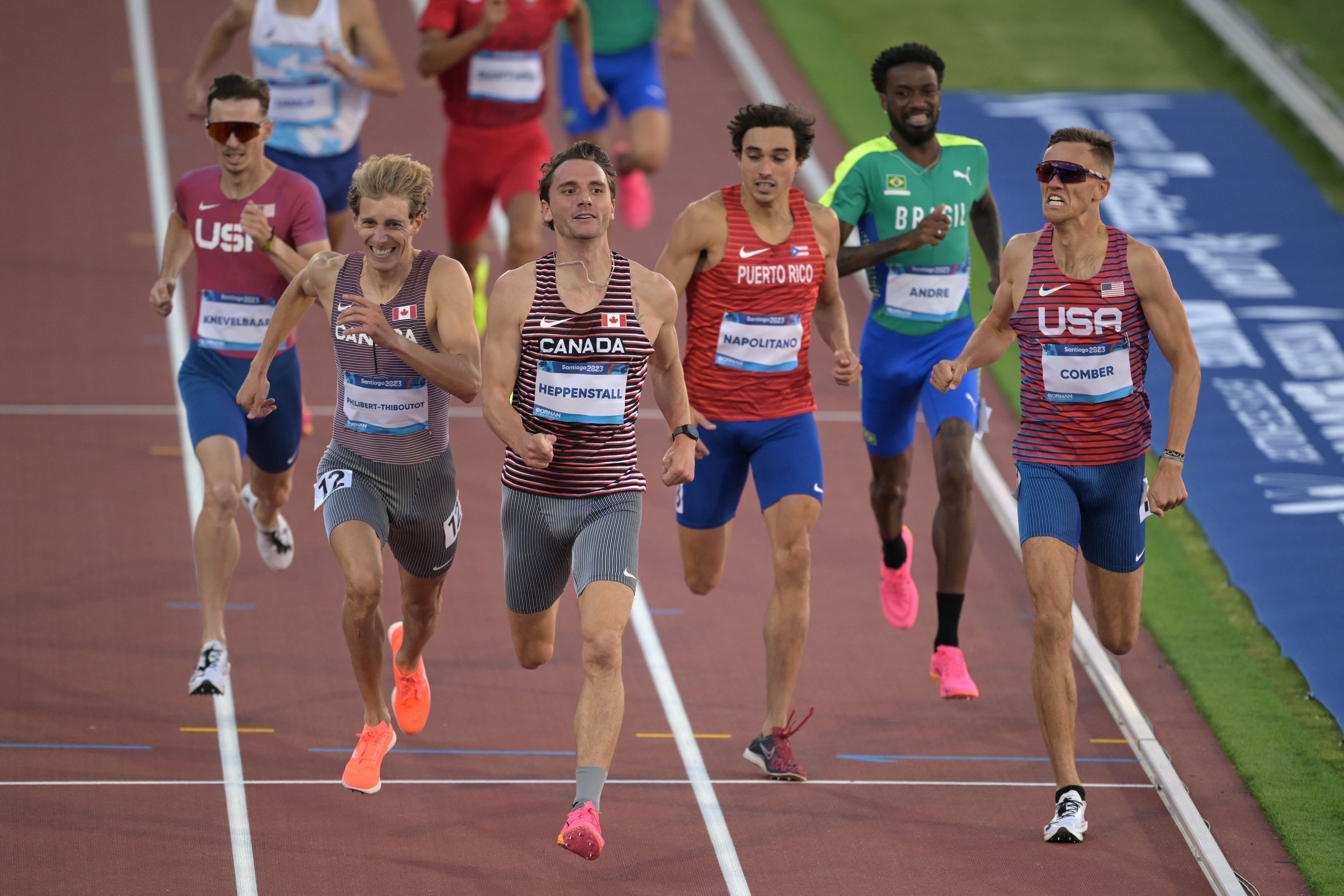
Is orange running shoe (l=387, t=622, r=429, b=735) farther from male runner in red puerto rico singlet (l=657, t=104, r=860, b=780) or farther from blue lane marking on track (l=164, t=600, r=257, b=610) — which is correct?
blue lane marking on track (l=164, t=600, r=257, b=610)

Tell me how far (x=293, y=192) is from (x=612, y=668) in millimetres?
2823

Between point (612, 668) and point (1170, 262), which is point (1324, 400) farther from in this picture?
point (612, 668)

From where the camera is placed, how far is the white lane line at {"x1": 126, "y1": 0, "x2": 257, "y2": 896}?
23.7 feet

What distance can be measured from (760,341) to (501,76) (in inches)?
164

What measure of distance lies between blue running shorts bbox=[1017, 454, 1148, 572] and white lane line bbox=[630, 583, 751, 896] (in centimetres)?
157

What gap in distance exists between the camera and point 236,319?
26.3 ft

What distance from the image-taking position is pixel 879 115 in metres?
15.6

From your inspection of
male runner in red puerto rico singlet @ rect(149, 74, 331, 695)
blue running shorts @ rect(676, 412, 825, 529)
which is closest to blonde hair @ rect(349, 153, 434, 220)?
male runner in red puerto rico singlet @ rect(149, 74, 331, 695)

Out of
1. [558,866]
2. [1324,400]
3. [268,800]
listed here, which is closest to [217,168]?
[268,800]

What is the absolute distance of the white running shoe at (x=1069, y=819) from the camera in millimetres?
7223

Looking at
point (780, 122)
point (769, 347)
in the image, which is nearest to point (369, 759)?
point (769, 347)

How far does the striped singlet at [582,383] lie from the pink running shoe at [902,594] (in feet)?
7.87

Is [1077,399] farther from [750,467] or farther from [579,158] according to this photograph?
[579,158]

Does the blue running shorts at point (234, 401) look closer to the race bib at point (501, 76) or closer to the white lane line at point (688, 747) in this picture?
the white lane line at point (688, 747)
